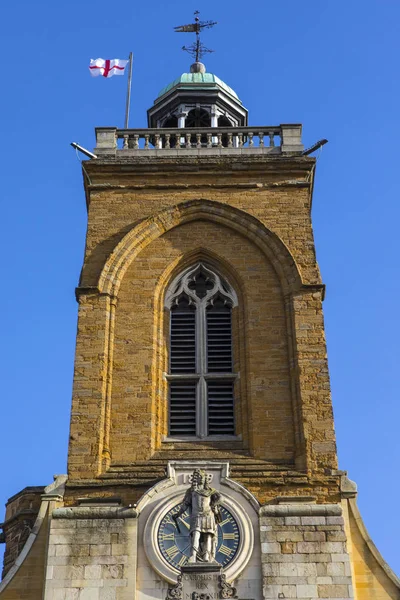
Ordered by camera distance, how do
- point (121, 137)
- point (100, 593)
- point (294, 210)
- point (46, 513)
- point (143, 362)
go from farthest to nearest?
point (121, 137) → point (294, 210) → point (143, 362) → point (46, 513) → point (100, 593)

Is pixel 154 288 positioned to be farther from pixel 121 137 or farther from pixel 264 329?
pixel 121 137

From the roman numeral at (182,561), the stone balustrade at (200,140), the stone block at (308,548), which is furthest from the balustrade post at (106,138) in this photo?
the stone block at (308,548)

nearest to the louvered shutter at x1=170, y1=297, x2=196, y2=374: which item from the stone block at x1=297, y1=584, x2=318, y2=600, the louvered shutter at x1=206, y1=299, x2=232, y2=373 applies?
the louvered shutter at x1=206, y1=299, x2=232, y2=373

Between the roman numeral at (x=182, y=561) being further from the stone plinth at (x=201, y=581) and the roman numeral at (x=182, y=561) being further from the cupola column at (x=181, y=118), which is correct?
the cupola column at (x=181, y=118)

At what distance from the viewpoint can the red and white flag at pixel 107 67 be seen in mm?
27109

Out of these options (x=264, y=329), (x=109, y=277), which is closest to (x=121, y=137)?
(x=109, y=277)

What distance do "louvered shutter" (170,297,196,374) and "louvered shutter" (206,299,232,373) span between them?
30cm

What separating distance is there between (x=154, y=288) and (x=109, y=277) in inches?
34.0

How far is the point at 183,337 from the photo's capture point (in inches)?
865

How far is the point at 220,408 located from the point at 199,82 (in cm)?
988

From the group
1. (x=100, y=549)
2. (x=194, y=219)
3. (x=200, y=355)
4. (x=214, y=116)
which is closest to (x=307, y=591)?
(x=100, y=549)

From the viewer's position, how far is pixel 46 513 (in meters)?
19.0

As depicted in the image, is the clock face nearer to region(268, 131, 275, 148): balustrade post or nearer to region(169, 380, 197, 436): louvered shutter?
region(169, 380, 197, 436): louvered shutter

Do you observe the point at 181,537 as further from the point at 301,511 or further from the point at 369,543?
the point at 369,543
